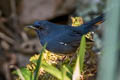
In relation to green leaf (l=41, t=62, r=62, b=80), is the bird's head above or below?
below

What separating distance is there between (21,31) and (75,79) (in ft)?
15.4

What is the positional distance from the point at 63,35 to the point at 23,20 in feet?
10.9

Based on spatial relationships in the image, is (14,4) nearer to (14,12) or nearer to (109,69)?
(14,12)

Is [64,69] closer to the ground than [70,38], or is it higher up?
higher up

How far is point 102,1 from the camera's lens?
6.22 metres

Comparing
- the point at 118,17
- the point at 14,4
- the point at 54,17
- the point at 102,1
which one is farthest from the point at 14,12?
the point at 118,17

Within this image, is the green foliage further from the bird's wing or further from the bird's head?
the bird's head

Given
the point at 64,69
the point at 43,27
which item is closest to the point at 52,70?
the point at 64,69

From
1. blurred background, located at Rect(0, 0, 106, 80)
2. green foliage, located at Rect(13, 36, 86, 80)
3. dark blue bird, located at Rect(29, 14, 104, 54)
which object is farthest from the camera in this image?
blurred background, located at Rect(0, 0, 106, 80)

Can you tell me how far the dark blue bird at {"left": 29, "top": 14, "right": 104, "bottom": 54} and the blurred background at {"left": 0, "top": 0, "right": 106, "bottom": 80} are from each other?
2.83 meters

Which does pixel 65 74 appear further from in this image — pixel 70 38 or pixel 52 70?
pixel 70 38

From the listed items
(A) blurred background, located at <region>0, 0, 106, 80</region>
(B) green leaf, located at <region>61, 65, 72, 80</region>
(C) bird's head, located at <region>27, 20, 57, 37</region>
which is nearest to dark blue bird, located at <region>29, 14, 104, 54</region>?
(C) bird's head, located at <region>27, 20, 57, 37</region>

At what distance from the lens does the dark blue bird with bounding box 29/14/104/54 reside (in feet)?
11.6

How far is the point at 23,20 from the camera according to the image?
691 cm
